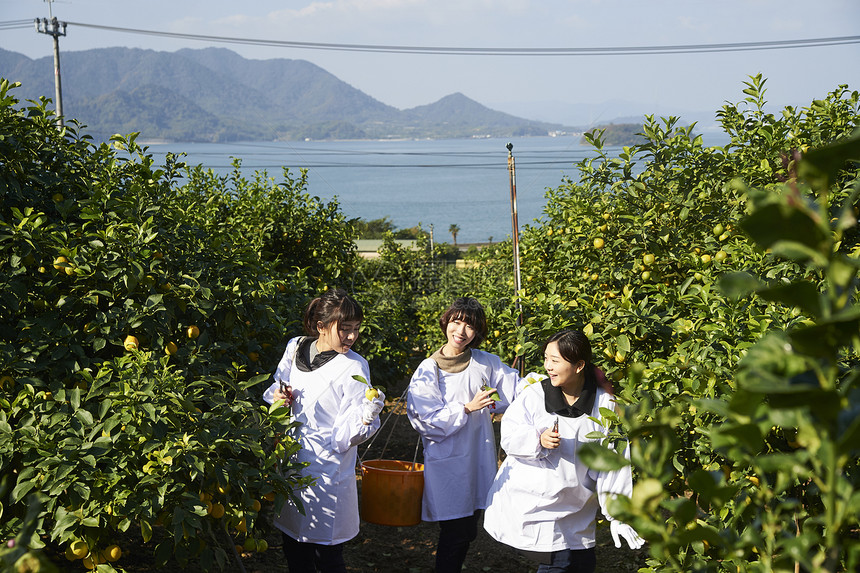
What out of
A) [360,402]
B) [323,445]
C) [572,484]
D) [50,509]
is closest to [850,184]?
[572,484]

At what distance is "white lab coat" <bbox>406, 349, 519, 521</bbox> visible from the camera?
364 cm

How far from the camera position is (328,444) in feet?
10.7

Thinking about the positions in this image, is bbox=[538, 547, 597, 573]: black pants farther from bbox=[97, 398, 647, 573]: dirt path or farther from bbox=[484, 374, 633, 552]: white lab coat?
bbox=[97, 398, 647, 573]: dirt path

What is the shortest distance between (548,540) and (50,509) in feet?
6.26

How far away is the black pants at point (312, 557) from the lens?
10.7 feet

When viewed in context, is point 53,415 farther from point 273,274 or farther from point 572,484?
point 273,274

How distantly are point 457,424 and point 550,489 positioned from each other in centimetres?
67

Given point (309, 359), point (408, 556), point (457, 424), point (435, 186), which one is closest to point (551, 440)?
point (457, 424)

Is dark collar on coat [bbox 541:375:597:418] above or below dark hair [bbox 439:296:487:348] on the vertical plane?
below

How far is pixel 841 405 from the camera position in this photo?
59 centimetres

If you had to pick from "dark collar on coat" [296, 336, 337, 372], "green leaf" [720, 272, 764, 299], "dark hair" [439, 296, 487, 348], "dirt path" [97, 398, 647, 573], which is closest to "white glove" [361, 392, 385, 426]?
"dark collar on coat" [296, 336, 337, 372]

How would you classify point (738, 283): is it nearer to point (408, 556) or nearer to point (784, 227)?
point (784, 227)

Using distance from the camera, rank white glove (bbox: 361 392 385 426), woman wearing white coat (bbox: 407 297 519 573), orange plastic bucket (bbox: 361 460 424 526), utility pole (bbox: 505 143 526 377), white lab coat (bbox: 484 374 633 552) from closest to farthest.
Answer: white lab coat (bbox: 484 374 633 552) < white glove (bbox: 361 392 385 426) < orange plastic bucket (bbox: 361 460 424 526) < woman wearing white coat (bbox: 407 297 519 573) < utility pole (bbox: 505 143 526 377)

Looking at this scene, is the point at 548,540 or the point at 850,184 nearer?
the point at 548,540
